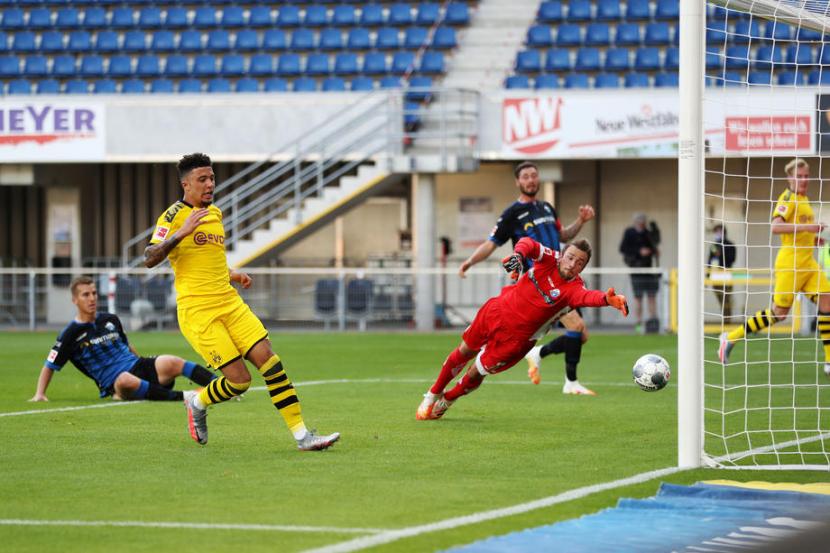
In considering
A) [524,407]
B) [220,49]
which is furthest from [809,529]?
[220,49]

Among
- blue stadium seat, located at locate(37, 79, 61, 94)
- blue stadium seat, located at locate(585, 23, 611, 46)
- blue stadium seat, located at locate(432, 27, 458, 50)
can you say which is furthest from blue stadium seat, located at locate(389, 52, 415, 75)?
blue stadium seat, located at locate(37, 79, 61, 94)

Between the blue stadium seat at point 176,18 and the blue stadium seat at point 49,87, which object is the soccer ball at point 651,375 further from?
the blue stadium seat at point 176,18

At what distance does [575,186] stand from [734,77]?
3604 mm

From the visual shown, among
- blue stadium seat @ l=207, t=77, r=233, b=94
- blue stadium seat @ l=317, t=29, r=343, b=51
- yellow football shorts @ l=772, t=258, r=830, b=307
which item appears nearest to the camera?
yellow football shorts @ l=772, t=258, r=830, b=307

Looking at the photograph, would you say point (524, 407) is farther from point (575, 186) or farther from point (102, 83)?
point (102, 83)

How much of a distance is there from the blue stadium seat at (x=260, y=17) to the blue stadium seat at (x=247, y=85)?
5.44 feet

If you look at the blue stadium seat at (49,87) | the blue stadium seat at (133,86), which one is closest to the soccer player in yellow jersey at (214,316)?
the blue stadium seat at (133,86)

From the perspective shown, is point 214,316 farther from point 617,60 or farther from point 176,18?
point 176,18

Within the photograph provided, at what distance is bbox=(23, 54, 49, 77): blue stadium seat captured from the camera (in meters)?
27.8

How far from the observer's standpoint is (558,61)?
25.8m

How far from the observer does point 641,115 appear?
75.7 ft

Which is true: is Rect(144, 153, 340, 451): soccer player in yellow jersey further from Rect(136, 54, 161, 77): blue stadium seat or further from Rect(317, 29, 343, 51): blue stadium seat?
Rect(136, 54, 161, 77): blue stadium seat

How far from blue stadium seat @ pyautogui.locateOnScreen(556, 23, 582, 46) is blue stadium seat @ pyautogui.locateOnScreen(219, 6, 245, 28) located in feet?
21.7

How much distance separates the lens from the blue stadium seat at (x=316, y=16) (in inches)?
1086
